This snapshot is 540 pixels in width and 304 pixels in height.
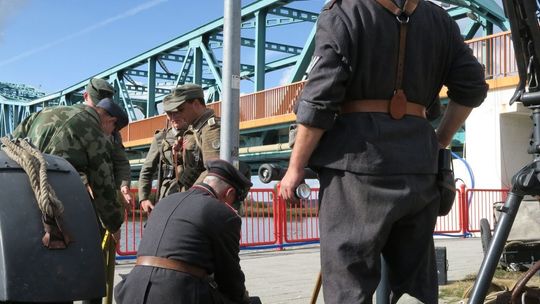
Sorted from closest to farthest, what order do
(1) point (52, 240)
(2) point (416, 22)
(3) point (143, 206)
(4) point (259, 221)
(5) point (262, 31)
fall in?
1. (1) point (52, 240)
2. (2) point (416, 22)
3. (3) point (143, 206)
4. (4) point (259, 221)
5. (5) point (262, 31)

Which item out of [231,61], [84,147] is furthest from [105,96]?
[84,147]

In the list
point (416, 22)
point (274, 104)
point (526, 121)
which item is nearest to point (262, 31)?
point (274, 104)

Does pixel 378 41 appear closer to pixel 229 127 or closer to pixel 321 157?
pixel 321 157

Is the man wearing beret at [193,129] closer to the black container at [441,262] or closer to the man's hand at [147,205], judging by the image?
the man's hand at [147,205]

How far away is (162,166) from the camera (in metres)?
4.89

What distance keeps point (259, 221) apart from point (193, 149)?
575cm

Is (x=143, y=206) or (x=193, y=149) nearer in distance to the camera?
(x=193, y=149)

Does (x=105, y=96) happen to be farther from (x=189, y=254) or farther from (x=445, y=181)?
(x=445, y=181)

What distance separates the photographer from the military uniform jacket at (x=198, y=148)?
453 centimetres

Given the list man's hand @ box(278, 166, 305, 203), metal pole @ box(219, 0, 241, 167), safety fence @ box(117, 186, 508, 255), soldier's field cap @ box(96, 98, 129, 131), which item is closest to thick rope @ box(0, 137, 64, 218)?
man's hand @ box(278, 166, 305, 203)

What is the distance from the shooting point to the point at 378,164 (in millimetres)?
2279

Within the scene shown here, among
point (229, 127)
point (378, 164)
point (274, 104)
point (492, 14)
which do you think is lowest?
point (378, 164)

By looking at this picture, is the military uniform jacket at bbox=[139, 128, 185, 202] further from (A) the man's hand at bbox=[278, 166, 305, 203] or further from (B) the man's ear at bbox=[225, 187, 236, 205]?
(A) the man's hand at bbox=[278, 166, 305, 203]

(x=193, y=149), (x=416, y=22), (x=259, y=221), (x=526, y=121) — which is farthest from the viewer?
(x=526, y=121)
